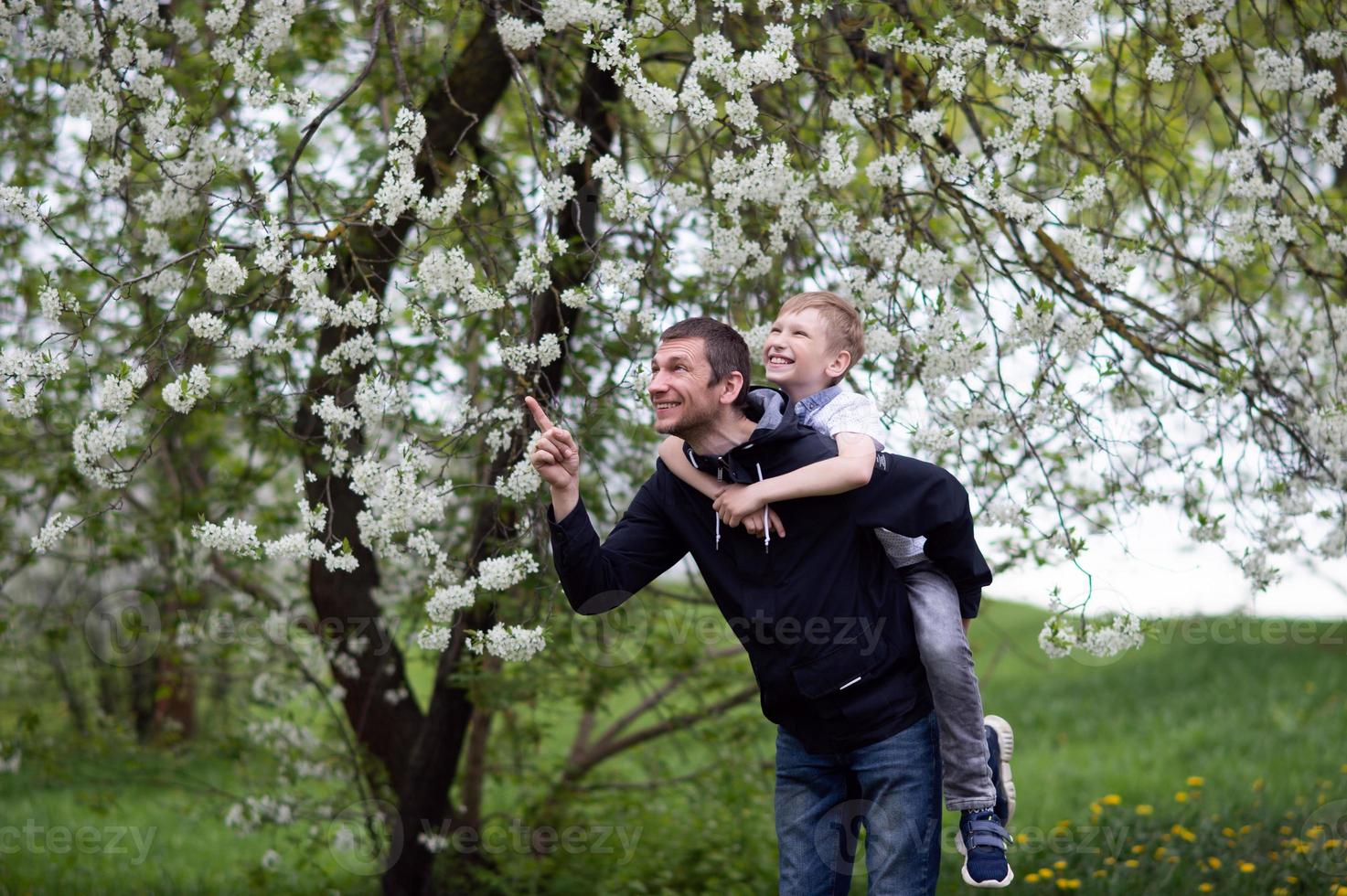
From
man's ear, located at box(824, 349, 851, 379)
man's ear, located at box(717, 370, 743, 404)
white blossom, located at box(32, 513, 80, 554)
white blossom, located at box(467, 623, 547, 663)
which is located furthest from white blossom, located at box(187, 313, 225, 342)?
man's ear, located at box(824, 349, 851, 379)

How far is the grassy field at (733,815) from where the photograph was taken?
17.6ft

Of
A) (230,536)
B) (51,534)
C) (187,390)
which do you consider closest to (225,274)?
(187,390)

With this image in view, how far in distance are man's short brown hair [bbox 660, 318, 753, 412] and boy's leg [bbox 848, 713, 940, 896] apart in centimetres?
80

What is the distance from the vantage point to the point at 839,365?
294 cm

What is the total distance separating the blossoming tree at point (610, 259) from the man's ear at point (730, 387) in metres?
0.76

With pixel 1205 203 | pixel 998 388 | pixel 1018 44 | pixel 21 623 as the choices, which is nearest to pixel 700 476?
pixel 998 388

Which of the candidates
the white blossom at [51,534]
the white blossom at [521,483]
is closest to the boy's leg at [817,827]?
the white blossom at [521,483]

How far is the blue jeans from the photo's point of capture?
8.54ft

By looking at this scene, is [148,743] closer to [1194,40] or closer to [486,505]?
[486,505]

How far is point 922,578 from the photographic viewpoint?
8.87 feet

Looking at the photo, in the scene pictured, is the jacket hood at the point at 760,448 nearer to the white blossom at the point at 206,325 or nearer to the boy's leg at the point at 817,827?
the boy's leg at the point at 817,827

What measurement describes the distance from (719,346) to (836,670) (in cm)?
72

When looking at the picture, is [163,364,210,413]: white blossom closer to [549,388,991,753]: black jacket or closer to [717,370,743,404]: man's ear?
[549,388,991,753]: black jacket

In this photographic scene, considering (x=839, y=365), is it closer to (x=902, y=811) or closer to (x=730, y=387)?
(x=730, y=387)
